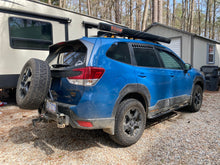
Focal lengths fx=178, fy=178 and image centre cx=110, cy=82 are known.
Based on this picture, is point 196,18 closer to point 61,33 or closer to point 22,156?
point 61,33

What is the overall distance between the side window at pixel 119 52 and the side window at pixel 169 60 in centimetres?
117

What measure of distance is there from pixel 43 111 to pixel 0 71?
301 centimetres

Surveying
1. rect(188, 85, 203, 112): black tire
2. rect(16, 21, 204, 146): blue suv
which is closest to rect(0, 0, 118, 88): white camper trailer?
rect(16, 21, 204, 146): blue suv

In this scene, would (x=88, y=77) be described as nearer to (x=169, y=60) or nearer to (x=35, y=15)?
(x=169, y=60)

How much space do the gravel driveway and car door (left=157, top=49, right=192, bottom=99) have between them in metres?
0.77

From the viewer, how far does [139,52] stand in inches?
136

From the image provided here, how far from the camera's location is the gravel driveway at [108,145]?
2744mm

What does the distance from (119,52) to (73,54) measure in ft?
2.55

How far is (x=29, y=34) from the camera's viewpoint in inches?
222

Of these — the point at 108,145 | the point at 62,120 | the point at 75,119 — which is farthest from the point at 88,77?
the point at 108,145

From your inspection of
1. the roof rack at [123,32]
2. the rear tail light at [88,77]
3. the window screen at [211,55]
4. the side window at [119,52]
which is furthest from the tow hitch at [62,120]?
the window screen at [211,55]

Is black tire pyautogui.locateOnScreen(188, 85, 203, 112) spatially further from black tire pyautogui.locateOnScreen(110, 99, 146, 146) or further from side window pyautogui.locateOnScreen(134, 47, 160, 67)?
black tire pyautogui.locateOnScreen(110, 99, 146, 146)

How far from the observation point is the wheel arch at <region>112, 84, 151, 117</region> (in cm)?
282

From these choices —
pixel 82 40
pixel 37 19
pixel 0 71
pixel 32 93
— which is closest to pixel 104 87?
pixel 82 40
